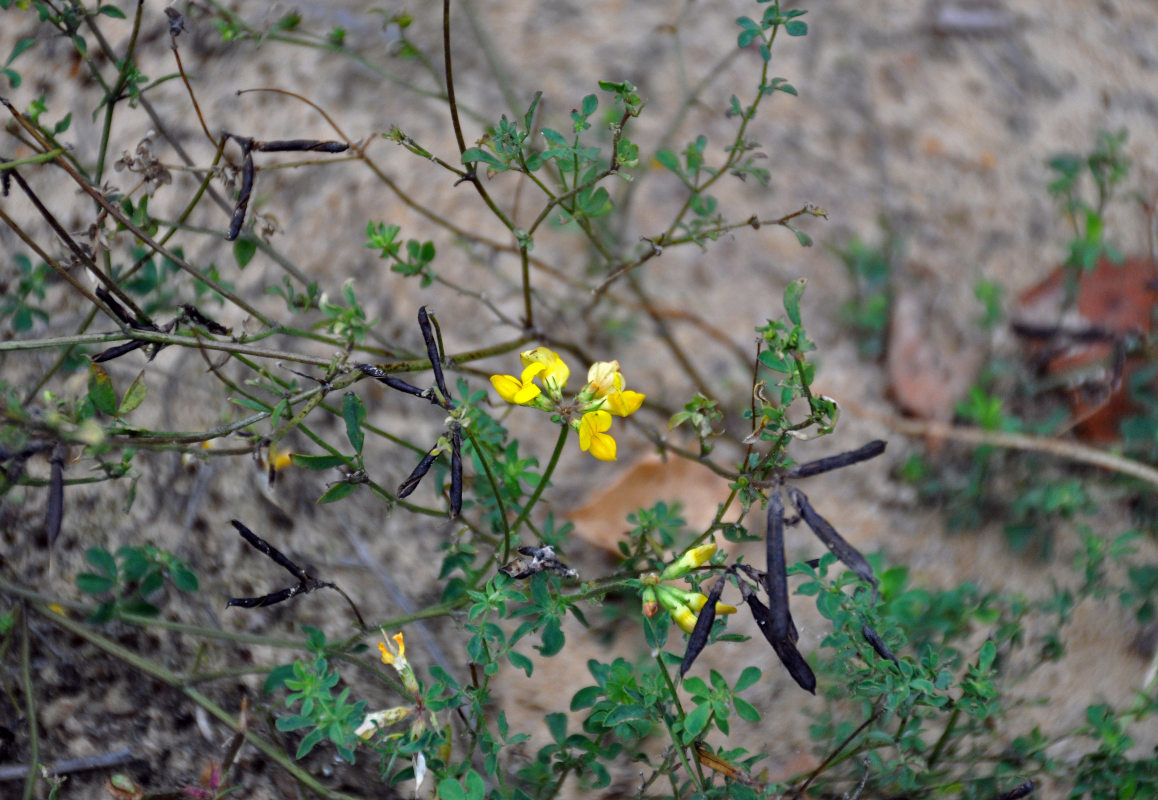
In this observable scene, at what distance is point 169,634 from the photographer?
77.9 inches

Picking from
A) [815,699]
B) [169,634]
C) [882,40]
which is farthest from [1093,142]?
[169,634]

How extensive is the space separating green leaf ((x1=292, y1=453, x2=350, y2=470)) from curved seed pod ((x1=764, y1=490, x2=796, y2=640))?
0.64 meters

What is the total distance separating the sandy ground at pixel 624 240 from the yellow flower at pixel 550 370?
1.04 meters

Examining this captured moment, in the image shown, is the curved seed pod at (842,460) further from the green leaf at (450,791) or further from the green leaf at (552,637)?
the green leaf at (450,791)

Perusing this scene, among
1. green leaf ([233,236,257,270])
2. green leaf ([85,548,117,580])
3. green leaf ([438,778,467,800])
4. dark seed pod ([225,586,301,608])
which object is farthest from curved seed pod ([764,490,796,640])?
green leaf ([85,548,117,580])

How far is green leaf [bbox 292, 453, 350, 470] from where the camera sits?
1209 mm

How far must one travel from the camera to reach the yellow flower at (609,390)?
3.90ft

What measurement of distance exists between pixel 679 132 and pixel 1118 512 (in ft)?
5.54

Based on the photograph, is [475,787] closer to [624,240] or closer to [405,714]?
[405,714]

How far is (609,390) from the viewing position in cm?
120

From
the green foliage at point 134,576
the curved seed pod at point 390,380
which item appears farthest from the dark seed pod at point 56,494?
the green foliage at point 134,576

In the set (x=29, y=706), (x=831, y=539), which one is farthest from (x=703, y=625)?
(x=29, y=706)

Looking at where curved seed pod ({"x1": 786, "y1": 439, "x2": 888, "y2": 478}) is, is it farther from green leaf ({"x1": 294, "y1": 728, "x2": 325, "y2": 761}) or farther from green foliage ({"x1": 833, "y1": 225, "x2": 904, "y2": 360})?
green foliage ({"x1": 833, "y1": 225, "x2": 904, "y2": 360})

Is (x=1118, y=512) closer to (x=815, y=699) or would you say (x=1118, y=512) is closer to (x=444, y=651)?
(x=815, y=699)
